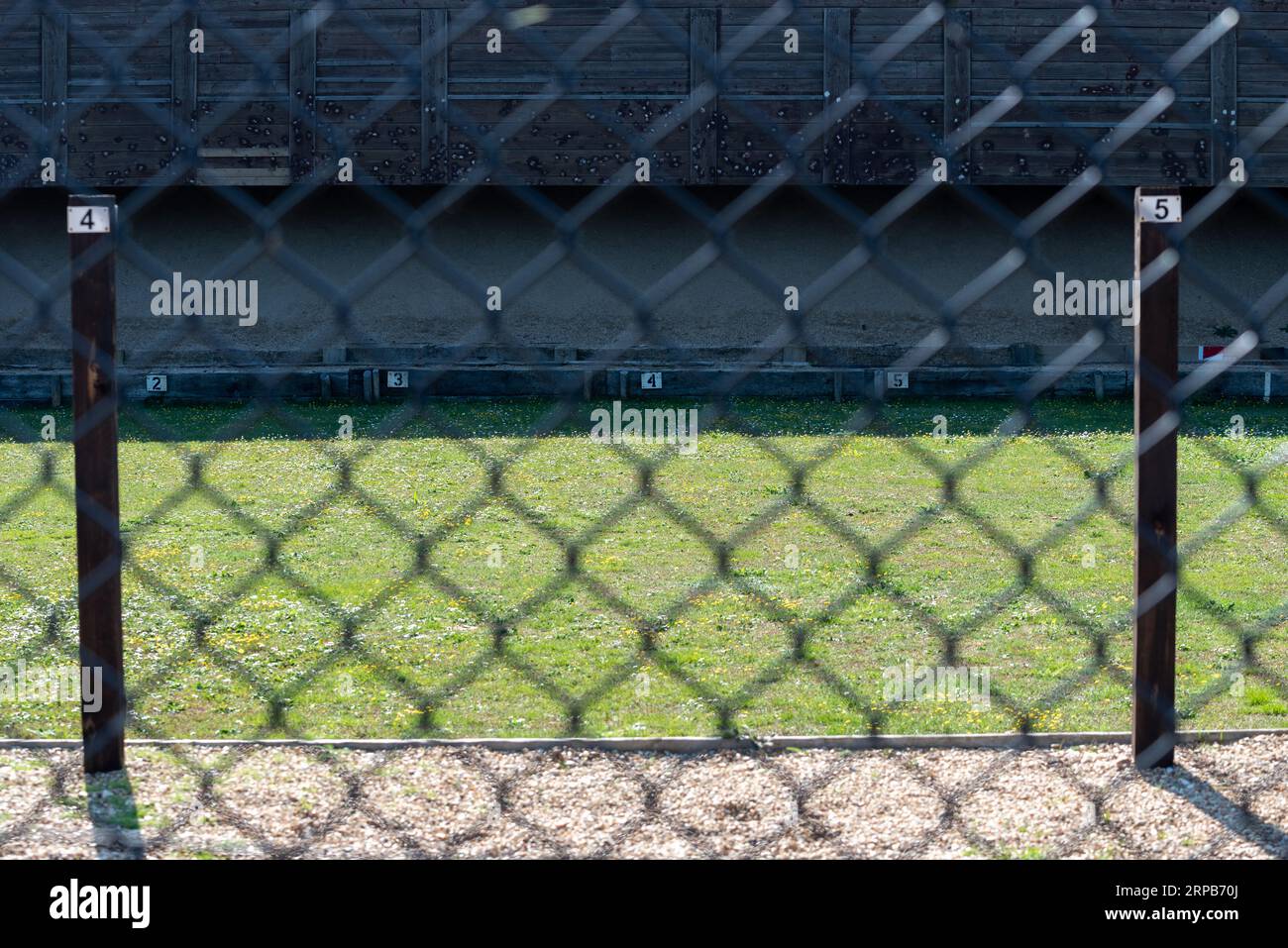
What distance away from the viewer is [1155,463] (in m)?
1.93

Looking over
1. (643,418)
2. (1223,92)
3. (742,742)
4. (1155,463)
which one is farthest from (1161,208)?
(1223,92)

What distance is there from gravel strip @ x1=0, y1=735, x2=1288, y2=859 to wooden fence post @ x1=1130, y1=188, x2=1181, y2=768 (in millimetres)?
200

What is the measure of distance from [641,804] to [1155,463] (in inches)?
33.8

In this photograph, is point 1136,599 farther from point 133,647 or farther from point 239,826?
point 133,647

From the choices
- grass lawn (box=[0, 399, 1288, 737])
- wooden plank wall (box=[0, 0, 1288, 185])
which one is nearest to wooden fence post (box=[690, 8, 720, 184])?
Result: wooden plank wall (box=[0, 0, 1288, 185])

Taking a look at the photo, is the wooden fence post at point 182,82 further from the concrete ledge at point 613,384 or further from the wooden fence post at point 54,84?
the concrete ledge at point 613,384

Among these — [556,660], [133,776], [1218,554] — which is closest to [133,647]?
[556,660]

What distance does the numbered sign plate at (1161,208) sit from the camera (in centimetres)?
186

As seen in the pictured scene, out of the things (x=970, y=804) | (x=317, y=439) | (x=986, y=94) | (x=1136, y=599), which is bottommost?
(x=970, y=804)

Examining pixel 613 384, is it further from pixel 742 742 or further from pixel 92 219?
pixel 92 219

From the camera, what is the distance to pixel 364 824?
6.00 ft

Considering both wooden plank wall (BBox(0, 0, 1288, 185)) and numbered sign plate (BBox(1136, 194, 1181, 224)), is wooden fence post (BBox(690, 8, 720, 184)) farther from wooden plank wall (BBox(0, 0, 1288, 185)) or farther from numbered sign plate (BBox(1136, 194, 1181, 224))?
numbered sign plate (BBox(1136, 194, 1181, 224))

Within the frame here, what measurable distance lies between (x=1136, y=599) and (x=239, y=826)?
1.26 m

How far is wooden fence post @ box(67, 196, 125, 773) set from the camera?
180 cm
